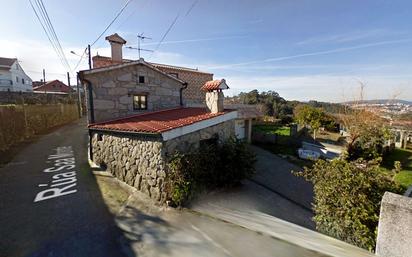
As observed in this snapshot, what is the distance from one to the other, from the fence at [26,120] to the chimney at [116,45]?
7.15 meters

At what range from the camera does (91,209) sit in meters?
5.88

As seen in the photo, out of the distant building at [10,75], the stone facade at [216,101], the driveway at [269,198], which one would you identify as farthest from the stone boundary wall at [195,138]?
the distant building at [10,75]

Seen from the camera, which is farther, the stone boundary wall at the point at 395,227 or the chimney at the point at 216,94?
the chimney at the point at 216,94

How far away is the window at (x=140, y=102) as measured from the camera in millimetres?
10805

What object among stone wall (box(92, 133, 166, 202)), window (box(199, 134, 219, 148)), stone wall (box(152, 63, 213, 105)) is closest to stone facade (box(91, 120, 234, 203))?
stone wall (box(92, 133, 166, 202))

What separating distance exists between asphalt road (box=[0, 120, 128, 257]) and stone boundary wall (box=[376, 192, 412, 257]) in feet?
Answer: 14.4

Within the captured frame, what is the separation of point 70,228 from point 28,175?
511cm

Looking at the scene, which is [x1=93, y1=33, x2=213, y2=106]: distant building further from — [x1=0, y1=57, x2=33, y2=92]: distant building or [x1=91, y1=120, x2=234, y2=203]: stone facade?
[x1=0, y1=57, x2=33, y2=92]: distant building

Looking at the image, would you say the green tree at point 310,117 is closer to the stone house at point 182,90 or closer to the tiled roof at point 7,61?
the stone house at point 182,90

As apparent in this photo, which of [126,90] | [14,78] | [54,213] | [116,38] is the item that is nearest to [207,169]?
[54,213]

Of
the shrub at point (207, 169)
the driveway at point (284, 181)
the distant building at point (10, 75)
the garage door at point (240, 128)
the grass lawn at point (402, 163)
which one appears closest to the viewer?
the shrub at point (207, 169)

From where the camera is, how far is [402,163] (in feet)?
47.0

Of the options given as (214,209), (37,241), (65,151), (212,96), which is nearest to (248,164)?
(214,209)

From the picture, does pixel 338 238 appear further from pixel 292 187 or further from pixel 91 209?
pixel 91 209
